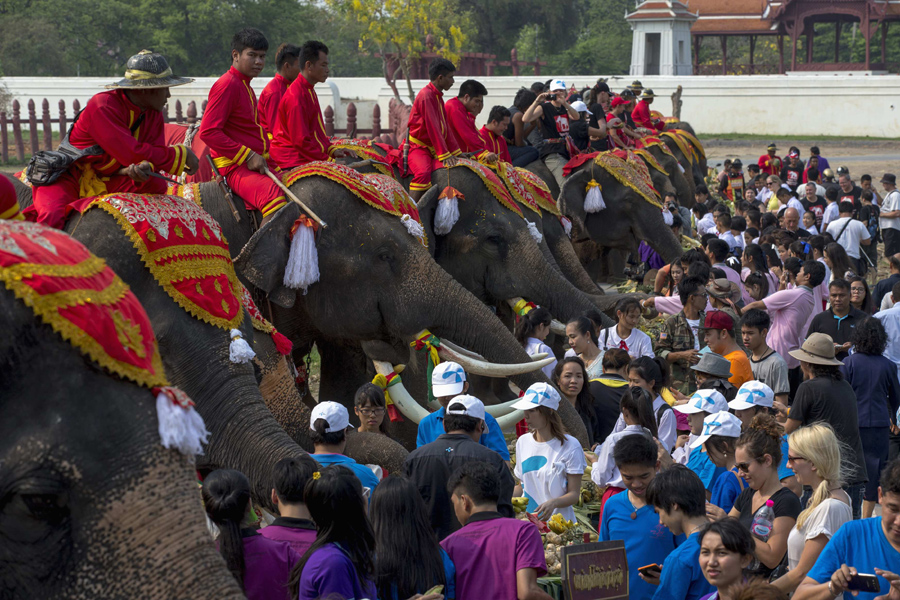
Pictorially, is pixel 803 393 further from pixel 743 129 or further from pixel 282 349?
pixel 743 129

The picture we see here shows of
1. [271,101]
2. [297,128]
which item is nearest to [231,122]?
[297,128]

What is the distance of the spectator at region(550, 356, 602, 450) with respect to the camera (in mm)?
6820

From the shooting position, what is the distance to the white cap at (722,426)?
17.1ft

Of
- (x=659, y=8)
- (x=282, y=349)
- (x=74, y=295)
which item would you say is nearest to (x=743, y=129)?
(x=659, y=8)

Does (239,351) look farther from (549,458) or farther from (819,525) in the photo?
(819,525)

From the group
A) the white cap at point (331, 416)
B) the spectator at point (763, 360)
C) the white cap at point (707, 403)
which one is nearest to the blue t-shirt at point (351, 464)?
the white cap at point (331, 416)

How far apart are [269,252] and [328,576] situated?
3.23 m

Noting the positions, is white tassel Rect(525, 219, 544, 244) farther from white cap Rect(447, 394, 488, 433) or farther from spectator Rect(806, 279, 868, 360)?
white cap Rect(447, 394, 488, 433)

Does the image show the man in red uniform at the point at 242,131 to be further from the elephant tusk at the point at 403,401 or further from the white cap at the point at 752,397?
the white cap at the point at 752,397

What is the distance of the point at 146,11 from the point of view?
45.0 metres

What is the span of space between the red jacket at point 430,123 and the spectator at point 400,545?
18.1 feet

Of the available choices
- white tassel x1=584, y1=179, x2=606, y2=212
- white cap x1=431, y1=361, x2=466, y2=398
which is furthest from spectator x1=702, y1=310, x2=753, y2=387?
white tassel x1=584, y1=179, x2=606, y2=212

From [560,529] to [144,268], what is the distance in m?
2.30

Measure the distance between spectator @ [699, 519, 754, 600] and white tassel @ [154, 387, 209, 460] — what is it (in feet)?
7.00
